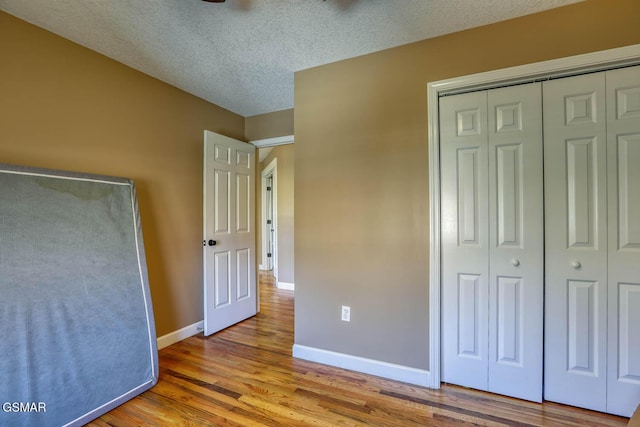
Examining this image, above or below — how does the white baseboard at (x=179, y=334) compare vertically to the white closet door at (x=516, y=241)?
below

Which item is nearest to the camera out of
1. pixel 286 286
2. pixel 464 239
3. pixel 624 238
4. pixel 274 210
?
pixel 624 238

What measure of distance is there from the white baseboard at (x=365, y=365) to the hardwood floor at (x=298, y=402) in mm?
48

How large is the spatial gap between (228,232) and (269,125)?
1.36 metres

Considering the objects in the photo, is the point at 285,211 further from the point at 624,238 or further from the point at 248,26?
the point at 624,238

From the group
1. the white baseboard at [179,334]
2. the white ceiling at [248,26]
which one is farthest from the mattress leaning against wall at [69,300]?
the white ceiling at [248,26]

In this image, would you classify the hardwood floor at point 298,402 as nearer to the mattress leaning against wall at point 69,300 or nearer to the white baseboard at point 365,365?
the white baseboard at point 365,365

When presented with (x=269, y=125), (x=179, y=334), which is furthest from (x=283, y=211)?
(x=179, y=334)

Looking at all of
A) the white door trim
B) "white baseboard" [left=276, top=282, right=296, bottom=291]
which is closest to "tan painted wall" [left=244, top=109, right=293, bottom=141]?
the white door trim

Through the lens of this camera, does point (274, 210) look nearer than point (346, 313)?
No

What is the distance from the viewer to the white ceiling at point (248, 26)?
A: 1655 millimetres

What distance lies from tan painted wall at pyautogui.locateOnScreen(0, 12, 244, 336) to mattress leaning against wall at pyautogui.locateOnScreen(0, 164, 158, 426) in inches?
11.5

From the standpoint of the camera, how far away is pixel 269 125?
3371 mm

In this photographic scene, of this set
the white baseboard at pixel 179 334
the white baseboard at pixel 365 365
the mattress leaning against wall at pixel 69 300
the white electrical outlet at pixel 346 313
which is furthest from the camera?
the white baseboard at pixel 179 334

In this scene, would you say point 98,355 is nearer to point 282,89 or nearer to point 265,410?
point 265,410
